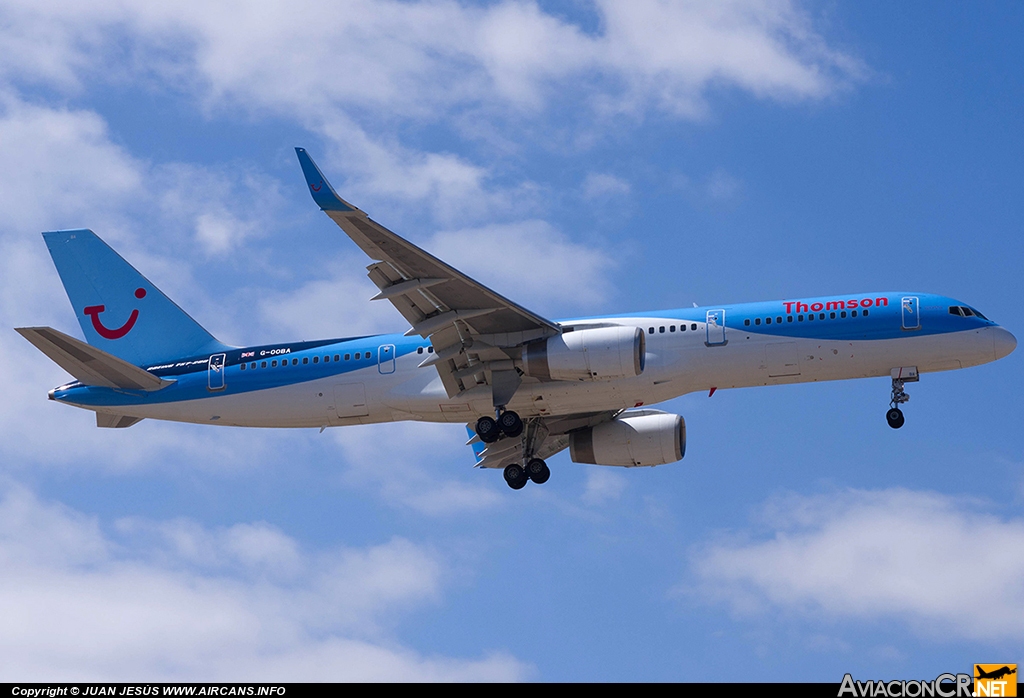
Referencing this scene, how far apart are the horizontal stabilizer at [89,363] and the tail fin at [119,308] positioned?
1577 mm

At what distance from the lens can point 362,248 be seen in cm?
3098

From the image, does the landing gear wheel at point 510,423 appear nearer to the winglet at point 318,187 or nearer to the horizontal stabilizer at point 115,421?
the winglet at point 318,187

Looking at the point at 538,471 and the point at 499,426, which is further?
the point at 538,471

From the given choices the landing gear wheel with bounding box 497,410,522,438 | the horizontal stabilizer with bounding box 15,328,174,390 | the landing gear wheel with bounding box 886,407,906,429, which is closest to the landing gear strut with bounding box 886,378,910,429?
the landing gear wheel with bounding box 886,407,906,429

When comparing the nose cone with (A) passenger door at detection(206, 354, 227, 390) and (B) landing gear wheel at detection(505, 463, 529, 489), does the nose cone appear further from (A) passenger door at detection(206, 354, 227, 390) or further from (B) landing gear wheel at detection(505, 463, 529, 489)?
(A) passenger door at detection(206, 354, 227, 390)

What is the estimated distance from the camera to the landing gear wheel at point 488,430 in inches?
1422

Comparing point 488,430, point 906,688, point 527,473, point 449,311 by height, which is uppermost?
point 449,311

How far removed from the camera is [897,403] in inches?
1377

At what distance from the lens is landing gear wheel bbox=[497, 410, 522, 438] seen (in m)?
35.8

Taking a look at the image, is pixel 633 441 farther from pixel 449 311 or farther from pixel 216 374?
pixel 216 374

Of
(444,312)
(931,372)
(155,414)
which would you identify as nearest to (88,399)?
(155,414)

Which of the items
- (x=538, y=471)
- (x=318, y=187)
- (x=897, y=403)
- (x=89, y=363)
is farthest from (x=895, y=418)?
(x=89, y=363)

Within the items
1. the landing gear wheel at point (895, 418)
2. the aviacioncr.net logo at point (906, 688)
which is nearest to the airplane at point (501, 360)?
the landing gear wheel at point (895, 418)

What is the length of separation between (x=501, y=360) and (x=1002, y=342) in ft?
46.1
